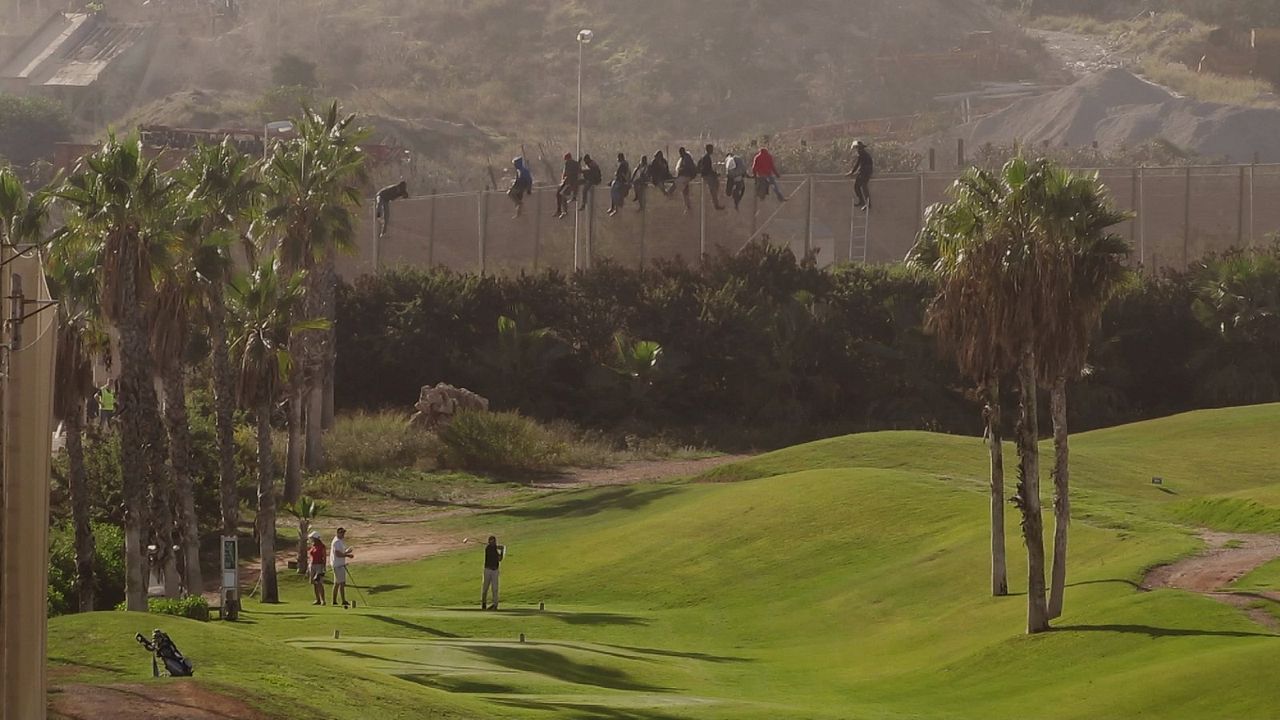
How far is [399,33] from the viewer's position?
187875 millimetres

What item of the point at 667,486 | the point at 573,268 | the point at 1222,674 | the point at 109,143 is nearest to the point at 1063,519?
the point at 1222,674

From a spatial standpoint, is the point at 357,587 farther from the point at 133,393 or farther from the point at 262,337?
the point at 133,393

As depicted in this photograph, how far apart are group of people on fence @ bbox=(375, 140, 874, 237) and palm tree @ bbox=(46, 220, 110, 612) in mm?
33327

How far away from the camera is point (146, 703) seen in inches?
898

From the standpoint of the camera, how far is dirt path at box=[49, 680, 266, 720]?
2216 cm

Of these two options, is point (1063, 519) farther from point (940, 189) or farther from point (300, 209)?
point (940, 189)

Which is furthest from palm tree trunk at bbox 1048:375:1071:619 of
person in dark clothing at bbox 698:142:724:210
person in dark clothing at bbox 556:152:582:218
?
person in dark clothing at bbox 556:152:582:218

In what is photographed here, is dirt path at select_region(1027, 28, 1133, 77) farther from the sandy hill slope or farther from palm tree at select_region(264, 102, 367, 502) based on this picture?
palm tree at select_region(264, 102, 367, 502)

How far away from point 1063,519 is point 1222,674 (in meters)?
6.79

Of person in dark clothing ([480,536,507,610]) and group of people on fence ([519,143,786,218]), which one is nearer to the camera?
person in dark clothing ([480,536,507,610])

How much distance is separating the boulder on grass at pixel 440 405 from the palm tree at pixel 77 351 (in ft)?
81.9

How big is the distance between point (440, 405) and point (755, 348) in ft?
43.8

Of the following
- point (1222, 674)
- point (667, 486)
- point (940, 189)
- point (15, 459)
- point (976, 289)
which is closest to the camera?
point (15, 459)

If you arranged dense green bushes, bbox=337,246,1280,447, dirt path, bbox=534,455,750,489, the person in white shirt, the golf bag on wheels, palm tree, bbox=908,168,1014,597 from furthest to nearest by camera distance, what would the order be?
dense green bushes, bbox=337,246,1280,447
dirt path, bbox=534,455,750,489
the person in white shirt
palm tree, bbox=908,168,1014,597
the golf bag on wheels
